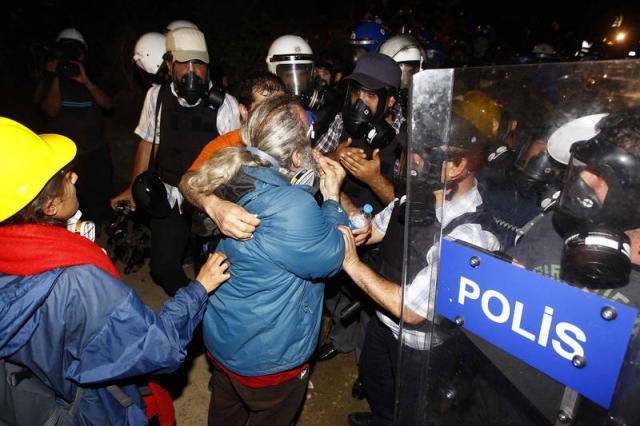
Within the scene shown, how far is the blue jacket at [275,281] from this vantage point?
1.71 meters

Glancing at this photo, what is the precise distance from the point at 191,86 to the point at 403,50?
215 cm

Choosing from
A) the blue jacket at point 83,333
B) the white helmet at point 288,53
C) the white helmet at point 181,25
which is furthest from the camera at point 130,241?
the blue jacket at point 83,333

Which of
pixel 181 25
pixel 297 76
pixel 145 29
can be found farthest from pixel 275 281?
pixel 145 29

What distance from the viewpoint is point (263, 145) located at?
6.06ft

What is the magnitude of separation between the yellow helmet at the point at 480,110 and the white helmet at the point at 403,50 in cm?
331

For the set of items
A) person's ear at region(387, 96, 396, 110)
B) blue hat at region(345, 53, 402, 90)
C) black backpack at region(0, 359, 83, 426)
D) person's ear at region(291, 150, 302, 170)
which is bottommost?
black backpack at region(0, 359, 83, 426)

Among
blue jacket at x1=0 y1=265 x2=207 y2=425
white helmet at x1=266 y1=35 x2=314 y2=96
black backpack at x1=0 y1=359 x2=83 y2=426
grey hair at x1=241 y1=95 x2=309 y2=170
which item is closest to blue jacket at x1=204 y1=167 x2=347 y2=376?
grey hair at x1=241 y1=95 x2=309 y2=170

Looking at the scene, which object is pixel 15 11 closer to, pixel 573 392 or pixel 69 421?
pixel 69 421

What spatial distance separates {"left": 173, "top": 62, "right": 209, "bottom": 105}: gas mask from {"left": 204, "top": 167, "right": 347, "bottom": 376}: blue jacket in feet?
6.67

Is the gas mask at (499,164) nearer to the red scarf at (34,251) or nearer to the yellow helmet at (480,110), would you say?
the yellow helmet at (480,110)

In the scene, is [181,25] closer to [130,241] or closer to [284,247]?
[130,241]

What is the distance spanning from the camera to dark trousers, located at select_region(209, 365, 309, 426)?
2.14 m

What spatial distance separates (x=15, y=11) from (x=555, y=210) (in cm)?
1153

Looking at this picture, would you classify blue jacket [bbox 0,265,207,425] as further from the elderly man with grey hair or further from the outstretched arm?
the outstretched arm
